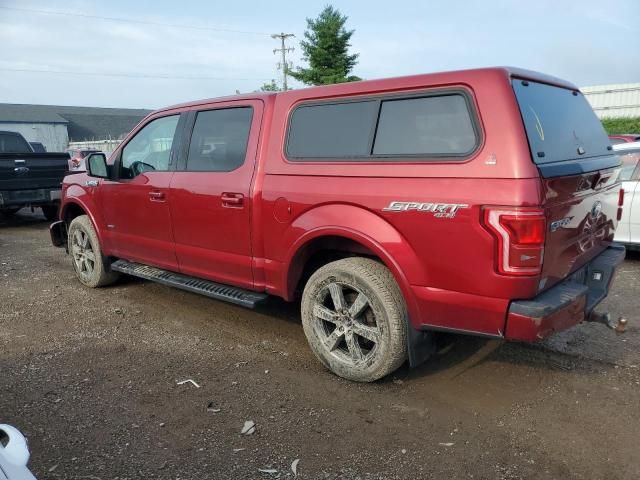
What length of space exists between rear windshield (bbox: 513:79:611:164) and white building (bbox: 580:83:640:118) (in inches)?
840

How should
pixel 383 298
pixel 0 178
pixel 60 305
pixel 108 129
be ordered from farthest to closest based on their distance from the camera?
1. pixel 108 129
2. pixel 0 178
3. pixel 60 305
4. pixel 383 298

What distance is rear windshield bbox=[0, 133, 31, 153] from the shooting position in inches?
472

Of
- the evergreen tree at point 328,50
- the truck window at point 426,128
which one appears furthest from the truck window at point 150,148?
the evergreen tree at point 328,50

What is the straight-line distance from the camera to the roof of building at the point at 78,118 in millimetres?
57781

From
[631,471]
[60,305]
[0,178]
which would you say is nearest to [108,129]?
[0,178]

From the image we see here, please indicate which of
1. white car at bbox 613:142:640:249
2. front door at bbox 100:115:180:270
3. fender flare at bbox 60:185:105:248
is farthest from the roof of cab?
white car at bbox 613:142:640:249

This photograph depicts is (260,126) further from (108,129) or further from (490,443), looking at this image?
(108,129)

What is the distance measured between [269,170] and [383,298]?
131 cm

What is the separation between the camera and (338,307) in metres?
3.56

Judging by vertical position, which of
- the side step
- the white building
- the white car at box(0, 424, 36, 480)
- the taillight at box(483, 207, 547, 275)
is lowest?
the side step

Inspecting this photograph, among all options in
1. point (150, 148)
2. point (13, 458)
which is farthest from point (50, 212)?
point (13, 458)

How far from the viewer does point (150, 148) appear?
16.2 ft

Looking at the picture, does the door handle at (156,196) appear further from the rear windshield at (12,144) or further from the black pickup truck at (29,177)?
the rear windshield at (12,144)

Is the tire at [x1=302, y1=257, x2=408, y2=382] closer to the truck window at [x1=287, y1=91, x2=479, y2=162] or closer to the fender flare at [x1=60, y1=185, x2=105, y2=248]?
the truck window at [x1=287, y1=91, x2=479, y2=162]
